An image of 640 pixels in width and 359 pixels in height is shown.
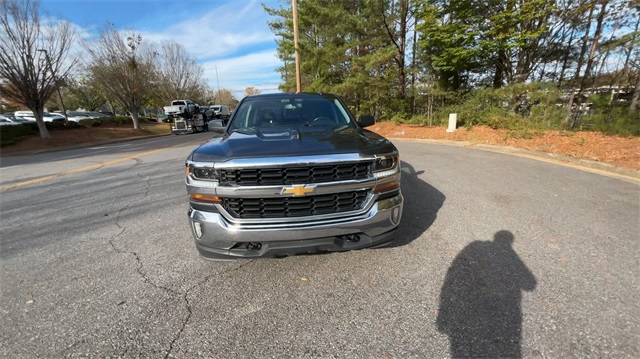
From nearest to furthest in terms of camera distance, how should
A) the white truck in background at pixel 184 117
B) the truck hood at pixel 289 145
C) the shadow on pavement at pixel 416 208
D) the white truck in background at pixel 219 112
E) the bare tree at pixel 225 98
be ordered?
the truck hood at pixel 289 145 < the shadow on pavement at pixel 416 208 < the white truck in background at pixel 184 117 < the white truck in background at pixel 219 112 < the bare tree at pixel 225 98

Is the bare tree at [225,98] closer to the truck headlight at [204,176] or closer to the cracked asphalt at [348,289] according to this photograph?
the cracked asphalt at [348,289]

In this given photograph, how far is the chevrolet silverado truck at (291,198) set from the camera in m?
2.14

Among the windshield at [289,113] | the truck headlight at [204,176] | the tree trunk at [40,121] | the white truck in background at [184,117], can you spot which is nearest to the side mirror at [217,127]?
the windshield at [289,113]

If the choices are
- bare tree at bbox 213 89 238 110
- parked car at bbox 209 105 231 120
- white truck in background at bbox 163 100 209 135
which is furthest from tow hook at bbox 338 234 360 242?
bare tree at bbox 213 89 238 110

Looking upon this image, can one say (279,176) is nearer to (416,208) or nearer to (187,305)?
(187,305)

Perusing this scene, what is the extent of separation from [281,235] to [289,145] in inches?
29.5

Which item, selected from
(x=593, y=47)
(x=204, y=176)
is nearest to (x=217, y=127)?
(x=204, y=176)

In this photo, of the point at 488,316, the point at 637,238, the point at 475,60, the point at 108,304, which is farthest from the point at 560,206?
the point at 475,60

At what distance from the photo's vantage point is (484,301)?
2125 millimetres

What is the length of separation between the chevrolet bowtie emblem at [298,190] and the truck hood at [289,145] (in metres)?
0.26

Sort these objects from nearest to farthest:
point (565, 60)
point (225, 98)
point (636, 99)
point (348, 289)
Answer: point (348, 289)
point (636, 99)
point (565, 60)
point (225, 98)

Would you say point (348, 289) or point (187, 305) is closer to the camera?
point (187, 305)

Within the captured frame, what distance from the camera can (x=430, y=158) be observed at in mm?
7840

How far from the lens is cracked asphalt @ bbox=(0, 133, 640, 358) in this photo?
71.6 inches
